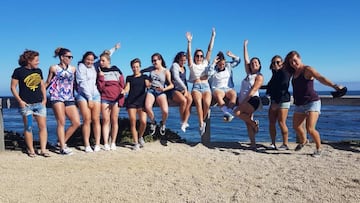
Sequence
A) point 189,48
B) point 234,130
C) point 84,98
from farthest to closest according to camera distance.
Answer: point 234,130
point 189,48
point 84,98

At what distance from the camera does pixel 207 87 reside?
23.1 ft

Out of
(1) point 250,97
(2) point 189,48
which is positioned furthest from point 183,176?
(2) point 189,48

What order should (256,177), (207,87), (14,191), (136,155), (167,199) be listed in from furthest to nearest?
(207,87)
(136,155)
(256,177)
(14,191)
(167,199)

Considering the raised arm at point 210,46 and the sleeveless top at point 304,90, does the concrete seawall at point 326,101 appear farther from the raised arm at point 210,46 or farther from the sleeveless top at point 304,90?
the raised arm at point 210,46

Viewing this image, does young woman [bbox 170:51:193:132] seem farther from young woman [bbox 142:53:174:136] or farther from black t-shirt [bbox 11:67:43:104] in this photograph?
black t-shirt [bbox 11:67:43:104]

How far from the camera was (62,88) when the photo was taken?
6469 mm

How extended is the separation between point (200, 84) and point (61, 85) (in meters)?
2.74

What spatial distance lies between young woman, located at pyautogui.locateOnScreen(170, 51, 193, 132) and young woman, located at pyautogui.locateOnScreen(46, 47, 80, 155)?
200 centimetres

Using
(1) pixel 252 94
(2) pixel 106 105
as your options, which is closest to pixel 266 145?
(1) pixel 252 94

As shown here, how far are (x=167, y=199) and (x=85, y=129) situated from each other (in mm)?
3053

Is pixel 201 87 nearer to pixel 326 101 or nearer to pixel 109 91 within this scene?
pixel 109 91

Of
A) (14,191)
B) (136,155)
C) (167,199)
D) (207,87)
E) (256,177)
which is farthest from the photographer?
(207,87)

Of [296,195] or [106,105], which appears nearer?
[296,195]

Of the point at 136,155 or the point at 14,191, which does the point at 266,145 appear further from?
the point at 14,191
